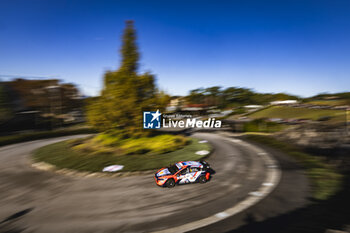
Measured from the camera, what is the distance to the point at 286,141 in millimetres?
26766

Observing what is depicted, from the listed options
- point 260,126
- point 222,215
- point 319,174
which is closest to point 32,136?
point 222,215

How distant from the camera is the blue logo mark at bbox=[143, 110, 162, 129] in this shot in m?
24.8

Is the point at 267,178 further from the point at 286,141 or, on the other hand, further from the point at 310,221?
the point at 286,141

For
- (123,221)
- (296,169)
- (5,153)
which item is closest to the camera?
(123,221)

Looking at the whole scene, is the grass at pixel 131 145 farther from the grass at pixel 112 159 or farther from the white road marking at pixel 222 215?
the white road marking at pixel 222 215

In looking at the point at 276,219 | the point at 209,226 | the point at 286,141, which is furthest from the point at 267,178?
the point at 286,141

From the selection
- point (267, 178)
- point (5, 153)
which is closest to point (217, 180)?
point (267, 178)

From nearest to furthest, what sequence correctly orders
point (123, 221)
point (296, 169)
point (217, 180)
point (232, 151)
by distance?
point (123, 221) → point (217, 180) → point (296, 169) → point (232, 151)

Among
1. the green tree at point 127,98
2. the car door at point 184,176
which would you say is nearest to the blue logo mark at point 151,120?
the green tree at point 127,98

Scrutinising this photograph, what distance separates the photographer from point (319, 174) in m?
14.7

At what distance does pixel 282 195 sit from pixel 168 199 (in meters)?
7.10

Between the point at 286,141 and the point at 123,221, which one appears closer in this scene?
the point at 123,221

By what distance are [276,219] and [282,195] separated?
10.0 ft

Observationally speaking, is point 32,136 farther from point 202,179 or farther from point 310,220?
point 310,220
